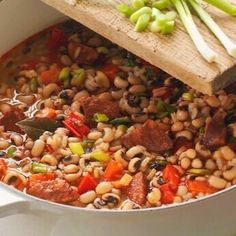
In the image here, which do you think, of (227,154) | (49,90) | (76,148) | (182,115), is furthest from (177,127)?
(49,90)

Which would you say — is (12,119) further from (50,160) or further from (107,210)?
(107,210)

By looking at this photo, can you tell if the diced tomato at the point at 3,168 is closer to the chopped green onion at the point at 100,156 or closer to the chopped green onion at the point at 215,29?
the chopped green onion at the point at 100,156

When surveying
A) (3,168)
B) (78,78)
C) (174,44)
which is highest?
(174,44)

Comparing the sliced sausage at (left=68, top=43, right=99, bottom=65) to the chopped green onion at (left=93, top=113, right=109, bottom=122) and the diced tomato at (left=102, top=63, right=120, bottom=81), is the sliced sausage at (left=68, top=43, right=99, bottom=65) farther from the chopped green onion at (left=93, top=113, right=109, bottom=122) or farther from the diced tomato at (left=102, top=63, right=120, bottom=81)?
the chopped green onion at (left=93, top=113, right=109, bottom=122)

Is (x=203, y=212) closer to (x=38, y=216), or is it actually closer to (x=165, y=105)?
(x=38, y=216)

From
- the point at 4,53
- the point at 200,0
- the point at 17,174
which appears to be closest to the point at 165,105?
the point at 200,0

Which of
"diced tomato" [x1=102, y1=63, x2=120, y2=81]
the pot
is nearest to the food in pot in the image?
"diced tomato" [x1=102, y1=63, x2=120, y2=81]
